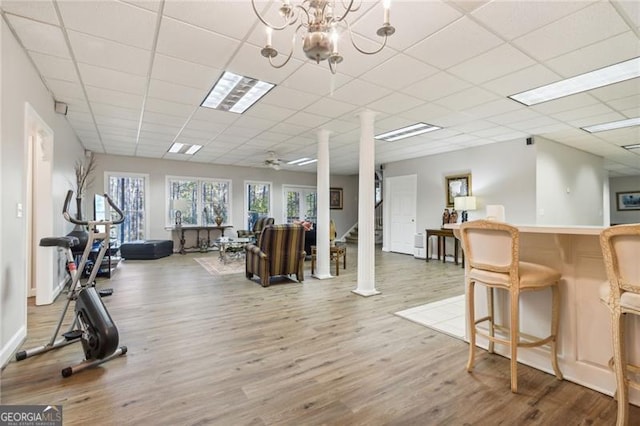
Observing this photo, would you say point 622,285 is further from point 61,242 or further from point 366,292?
point 61,242

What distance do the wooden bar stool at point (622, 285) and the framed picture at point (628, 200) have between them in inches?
500

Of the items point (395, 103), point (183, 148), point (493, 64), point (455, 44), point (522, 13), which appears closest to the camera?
point (522, 13)

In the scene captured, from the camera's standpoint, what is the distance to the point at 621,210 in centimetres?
1059

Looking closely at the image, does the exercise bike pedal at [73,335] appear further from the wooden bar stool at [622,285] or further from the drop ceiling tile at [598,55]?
the drop ceiling tile at [598,55]

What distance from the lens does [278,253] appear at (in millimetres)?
4855

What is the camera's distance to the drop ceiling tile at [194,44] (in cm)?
239

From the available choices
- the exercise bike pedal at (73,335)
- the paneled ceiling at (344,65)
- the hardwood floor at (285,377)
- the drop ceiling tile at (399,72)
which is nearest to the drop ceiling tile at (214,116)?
the paneled ceiling at (344,65)

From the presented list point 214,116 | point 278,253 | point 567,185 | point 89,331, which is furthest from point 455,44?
point 567,185

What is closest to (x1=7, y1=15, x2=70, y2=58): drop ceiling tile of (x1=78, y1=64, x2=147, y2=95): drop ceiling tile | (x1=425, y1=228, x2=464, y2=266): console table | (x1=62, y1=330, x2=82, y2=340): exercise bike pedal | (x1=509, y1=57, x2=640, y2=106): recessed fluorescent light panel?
(x1=78, y1=64, x2=147, y2=95): drop ceiling tile

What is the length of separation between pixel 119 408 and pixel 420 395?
1852 millimetres

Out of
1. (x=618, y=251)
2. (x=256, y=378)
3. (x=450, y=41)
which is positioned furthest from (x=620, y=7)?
(x=256, y=378)

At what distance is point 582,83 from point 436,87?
5.59 ft

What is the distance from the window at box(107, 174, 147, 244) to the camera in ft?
26.7

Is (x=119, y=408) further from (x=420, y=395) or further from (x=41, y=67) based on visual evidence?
(x=41, y=67)
